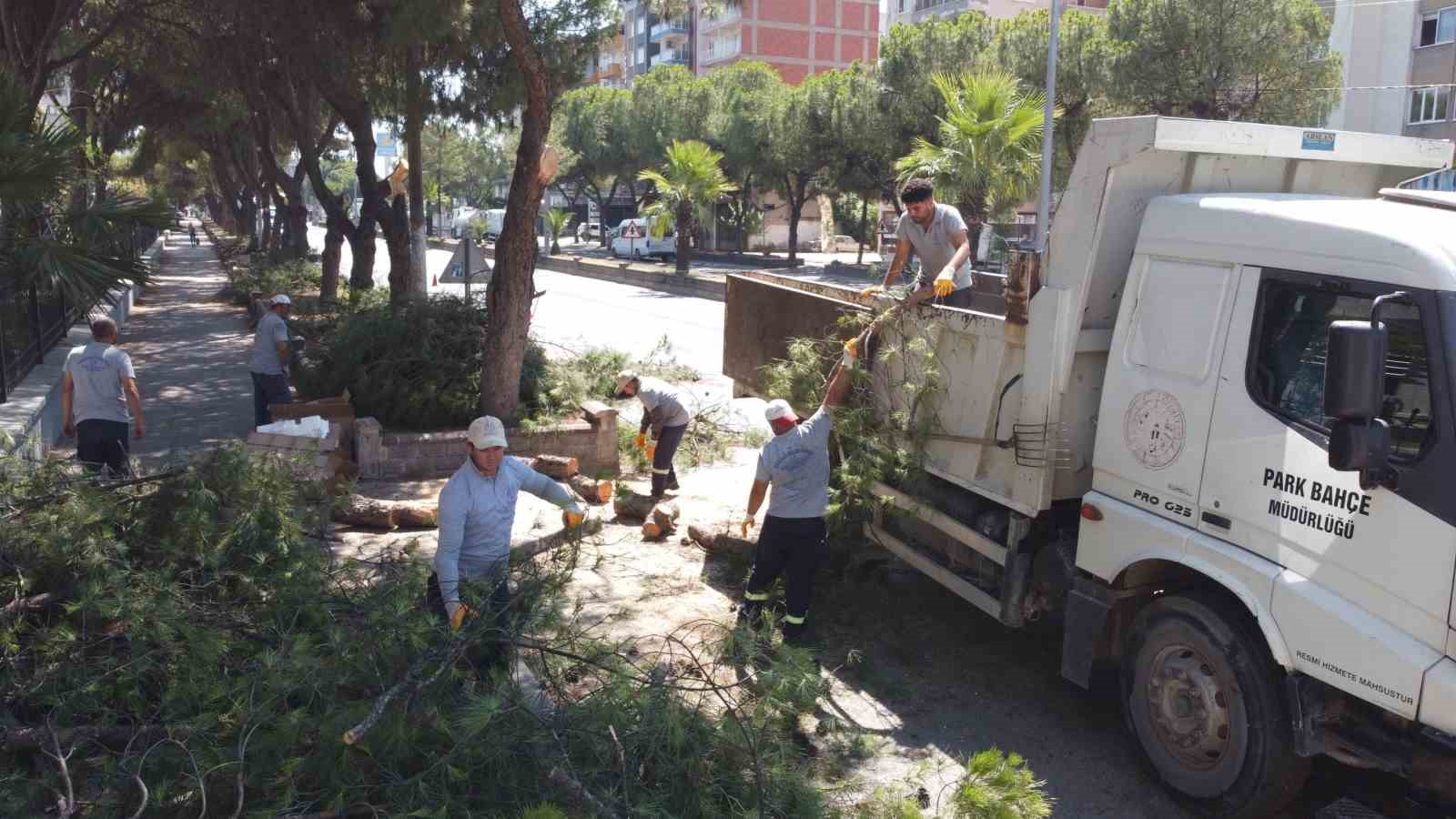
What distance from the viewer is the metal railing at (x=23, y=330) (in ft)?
35.0

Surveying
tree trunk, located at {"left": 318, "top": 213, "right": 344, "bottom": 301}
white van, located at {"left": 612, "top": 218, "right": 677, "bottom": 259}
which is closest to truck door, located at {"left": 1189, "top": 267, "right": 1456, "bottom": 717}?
tree trunk, located at {"left": 318, "top": 213, "right": 344, "bottom": 301}

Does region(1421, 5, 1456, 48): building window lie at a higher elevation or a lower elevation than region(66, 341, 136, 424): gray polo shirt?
higher

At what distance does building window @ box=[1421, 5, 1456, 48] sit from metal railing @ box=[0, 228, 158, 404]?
4412cm

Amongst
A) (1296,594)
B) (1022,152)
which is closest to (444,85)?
(1022,152)

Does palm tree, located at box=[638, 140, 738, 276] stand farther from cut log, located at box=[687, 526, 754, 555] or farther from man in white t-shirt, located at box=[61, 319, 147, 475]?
cut log, located at box=[687, 526, 754, 555]

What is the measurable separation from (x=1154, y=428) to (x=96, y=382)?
703cm

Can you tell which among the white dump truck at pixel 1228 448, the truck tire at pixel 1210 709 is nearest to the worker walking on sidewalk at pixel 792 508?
the white dump truck at pixel 1228 448

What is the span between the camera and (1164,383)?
4.91 metres

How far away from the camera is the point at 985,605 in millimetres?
5973

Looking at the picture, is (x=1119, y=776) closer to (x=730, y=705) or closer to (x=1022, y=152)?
(x=730, y=705)

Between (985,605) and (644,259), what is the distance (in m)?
44.9

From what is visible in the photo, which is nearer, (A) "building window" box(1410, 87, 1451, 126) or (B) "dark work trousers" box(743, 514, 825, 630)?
(B) "dark work trousers" box(743, 514, 825, 630)

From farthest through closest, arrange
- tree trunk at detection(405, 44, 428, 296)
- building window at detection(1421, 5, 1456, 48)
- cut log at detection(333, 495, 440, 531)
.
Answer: building window at detection(1421, 5, 1456, 48)
tree trunk at detection(405, 44, 428, 296)
cut log at detection(333, 495, 440, 531)

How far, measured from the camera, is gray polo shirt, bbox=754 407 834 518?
20.5 ft
